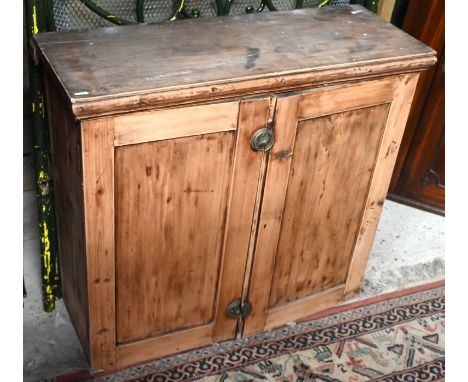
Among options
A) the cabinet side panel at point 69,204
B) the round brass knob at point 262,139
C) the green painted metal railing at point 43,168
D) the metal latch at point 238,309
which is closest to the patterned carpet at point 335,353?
the metal latch at point 238,309

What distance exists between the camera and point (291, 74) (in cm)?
170

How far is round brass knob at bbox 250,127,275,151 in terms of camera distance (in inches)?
69.9

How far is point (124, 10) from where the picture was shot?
78.0 inches

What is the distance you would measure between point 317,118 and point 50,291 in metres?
1.18

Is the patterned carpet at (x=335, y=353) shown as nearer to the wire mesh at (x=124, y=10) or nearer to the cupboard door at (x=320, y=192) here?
the cupboard door at (x=320, y=192)

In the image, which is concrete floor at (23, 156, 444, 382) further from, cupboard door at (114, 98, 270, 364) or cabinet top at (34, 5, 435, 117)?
cabinet top at (34, 5, 435, 117)

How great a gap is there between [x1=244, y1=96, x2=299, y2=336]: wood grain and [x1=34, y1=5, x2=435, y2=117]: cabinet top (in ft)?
0.33

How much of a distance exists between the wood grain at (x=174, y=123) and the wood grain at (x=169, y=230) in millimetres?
28

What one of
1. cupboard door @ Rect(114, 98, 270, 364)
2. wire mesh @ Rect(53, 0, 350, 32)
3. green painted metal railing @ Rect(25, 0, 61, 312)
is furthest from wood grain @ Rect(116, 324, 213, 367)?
wire mesh @ Rect(53, 0, 350, 32)

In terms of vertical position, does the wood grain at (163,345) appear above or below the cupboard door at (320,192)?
below

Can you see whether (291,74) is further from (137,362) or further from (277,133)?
(137,362)

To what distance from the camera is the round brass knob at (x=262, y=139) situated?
178 centimetres

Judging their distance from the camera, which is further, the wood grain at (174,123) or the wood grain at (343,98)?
the wood grain at (343,98)

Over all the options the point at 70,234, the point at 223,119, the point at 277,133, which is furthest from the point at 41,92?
the point at 277,133
